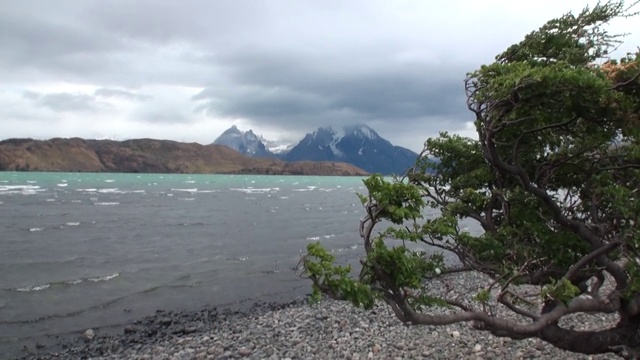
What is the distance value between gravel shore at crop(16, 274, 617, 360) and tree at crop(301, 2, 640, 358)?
2239 mm

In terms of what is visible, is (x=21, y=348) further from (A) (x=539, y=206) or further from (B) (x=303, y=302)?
(A) (x=539, y=206)

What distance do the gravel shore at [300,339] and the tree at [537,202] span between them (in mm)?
2239

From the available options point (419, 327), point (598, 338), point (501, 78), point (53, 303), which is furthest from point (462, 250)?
point (53, 303)

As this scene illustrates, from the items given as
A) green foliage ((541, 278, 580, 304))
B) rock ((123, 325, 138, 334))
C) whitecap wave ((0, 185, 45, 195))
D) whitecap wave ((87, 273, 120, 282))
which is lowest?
rock ((123, 325, 138, 334))

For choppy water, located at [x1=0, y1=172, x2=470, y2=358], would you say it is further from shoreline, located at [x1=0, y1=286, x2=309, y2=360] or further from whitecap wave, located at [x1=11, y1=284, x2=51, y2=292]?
shoreline, located at [x1=0, y1=286, x2=309, y2=360]

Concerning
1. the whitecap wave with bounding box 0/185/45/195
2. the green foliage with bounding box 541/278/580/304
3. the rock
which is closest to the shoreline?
the rock

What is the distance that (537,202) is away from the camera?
8.66 metres

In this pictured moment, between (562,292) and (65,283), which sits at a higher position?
(562,292)

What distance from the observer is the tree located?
6.05 m

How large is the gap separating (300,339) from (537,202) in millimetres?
8775

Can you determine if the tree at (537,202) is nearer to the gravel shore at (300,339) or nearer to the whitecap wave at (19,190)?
the gravel shore at (300,339)

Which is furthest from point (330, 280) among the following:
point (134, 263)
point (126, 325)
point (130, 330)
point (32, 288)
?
point (134, 263)

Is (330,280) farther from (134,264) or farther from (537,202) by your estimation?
(134,264)

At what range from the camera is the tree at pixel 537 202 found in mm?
6051
